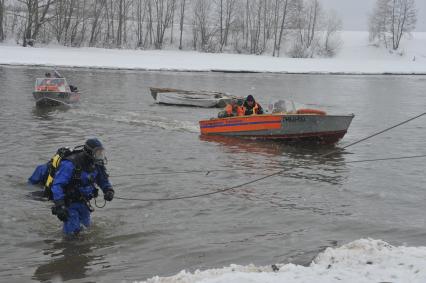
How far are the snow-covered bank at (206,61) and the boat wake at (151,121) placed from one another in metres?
29.9

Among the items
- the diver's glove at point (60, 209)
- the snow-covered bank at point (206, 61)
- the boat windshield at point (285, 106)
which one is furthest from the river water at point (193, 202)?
the snow-covered bank at point (206, 61)

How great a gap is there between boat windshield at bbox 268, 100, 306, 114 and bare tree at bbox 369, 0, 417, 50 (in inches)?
2513

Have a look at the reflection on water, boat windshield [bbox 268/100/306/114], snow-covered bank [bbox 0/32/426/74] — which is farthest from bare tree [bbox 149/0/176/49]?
the reflection on water

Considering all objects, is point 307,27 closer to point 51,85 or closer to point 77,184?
point 51,85

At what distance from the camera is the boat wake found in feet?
65.4

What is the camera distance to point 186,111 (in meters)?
25.2

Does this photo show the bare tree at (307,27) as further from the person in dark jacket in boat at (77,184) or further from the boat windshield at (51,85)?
the person in dark jacket in boat at (77,184)

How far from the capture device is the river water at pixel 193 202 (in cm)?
755

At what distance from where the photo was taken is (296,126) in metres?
16.4

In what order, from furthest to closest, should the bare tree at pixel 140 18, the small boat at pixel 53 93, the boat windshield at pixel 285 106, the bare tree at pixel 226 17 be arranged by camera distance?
the bare tree at pixel 226 17 → the bare tree at pixel 140 18 → the small boat at pixel 53 93 → the boat windshield at pixel 285 106

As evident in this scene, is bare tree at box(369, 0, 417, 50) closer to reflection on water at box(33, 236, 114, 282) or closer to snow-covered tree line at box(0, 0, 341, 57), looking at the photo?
snow-covered tree line at box(0, 0, 341, 57)

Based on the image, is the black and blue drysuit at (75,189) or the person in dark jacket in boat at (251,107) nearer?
the black and blue drysuit at (75,189)

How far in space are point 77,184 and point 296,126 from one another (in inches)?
395

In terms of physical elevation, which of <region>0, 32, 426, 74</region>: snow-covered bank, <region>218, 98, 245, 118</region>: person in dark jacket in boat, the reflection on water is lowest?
the reflection on water
